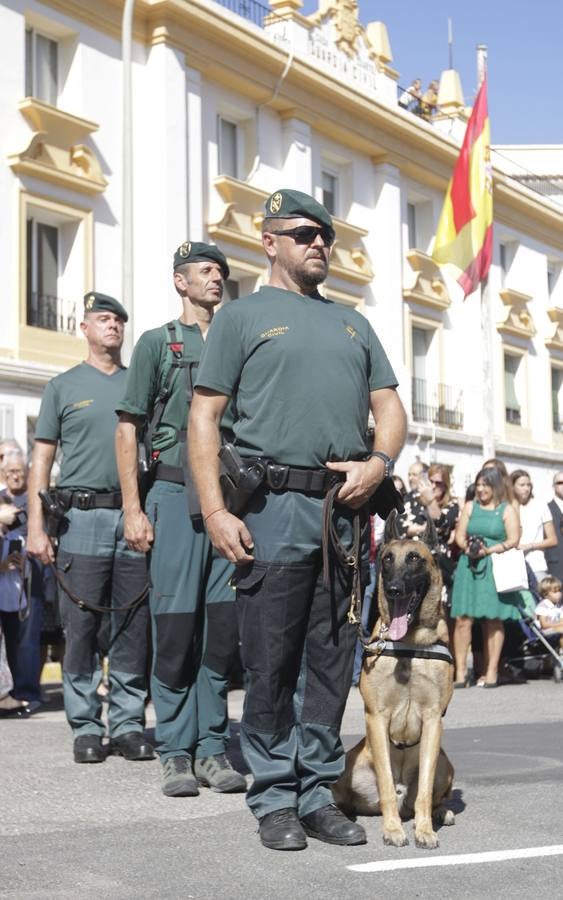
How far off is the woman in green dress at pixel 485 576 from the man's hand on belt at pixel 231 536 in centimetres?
784

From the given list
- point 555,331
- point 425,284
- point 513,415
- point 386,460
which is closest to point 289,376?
point 386,460

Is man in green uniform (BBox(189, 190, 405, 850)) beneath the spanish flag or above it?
beneath

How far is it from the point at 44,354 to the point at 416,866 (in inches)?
669

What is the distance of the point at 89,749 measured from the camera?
22.7ft

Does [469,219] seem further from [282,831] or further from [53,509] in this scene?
[282,831]

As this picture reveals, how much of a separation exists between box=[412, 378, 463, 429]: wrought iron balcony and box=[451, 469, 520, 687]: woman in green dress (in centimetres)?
1760

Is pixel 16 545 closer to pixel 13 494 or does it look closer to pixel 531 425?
pixel 13 494

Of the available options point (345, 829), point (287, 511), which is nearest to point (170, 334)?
point (287, 511)

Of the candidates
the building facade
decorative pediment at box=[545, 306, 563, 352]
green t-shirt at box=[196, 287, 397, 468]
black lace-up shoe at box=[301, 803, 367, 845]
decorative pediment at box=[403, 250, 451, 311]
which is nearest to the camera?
black lace-up shoe at box=[301, 803, 367, 845]

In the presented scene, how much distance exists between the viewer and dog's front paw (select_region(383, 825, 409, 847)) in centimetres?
491

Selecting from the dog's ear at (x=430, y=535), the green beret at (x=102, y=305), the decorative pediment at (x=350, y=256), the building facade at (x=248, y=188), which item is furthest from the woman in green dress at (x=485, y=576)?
the decorative pediment at (x=350, y=256)

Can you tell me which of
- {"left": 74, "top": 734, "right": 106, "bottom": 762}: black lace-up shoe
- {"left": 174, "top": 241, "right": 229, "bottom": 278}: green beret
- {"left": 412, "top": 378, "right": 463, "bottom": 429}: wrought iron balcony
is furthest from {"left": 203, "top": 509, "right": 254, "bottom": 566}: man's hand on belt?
{"left": 412, "top": 378, "right": 463, "bottom": 429}: wrought iron balcony

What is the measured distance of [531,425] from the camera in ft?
118

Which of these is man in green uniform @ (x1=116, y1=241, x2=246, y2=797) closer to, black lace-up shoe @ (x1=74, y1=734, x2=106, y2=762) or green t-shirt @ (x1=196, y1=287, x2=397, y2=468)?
black lace-up shoe @ (x1=74, y1=734, x2=106, y2=762)
